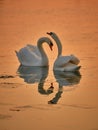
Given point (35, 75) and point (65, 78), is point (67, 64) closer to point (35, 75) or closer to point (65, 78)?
point (35, 75)

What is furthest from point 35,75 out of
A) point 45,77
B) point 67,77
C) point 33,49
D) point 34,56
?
point 33,49

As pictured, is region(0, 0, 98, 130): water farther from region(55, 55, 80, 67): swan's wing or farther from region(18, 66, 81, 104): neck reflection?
region(55, 55, 80, 67): swan's wing

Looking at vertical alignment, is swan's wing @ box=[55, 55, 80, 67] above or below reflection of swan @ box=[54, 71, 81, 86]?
above

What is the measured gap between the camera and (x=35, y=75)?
40.4ft

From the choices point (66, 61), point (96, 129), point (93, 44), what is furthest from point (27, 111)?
point (93, 44)

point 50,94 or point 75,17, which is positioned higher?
point 75,17

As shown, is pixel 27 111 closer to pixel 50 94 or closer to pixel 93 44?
pixel 50 94

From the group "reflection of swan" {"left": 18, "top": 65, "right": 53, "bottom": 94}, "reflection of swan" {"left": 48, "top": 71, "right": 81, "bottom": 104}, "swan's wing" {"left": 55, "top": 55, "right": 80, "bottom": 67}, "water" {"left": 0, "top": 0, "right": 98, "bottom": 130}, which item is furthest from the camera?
"swan's wing" {"left": 55, "top": 55, "right": 80, "bottom": 67}

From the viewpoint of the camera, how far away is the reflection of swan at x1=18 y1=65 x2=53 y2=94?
11.1 meters

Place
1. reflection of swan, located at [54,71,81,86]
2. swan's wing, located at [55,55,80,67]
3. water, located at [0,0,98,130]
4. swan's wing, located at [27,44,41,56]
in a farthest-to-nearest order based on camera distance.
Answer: swan's wing, located at [27,44,41,56] < swan's wing, located at [55,55,80,67] < reflection of swan, located at [54,71,81,86] < water, located at [0,0,98,130]

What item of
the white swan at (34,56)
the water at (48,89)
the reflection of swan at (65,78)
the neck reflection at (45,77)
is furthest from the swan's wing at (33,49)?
the reflection of swan at (65,78)

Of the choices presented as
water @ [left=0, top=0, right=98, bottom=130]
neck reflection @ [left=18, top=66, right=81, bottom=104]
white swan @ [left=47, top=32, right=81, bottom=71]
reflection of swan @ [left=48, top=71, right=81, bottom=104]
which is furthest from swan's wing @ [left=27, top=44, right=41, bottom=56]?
reflection of swan @ [left=48, top=71, right=81, bottom=104]

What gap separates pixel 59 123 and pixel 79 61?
4398 millimetres

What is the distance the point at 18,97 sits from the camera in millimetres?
10344
